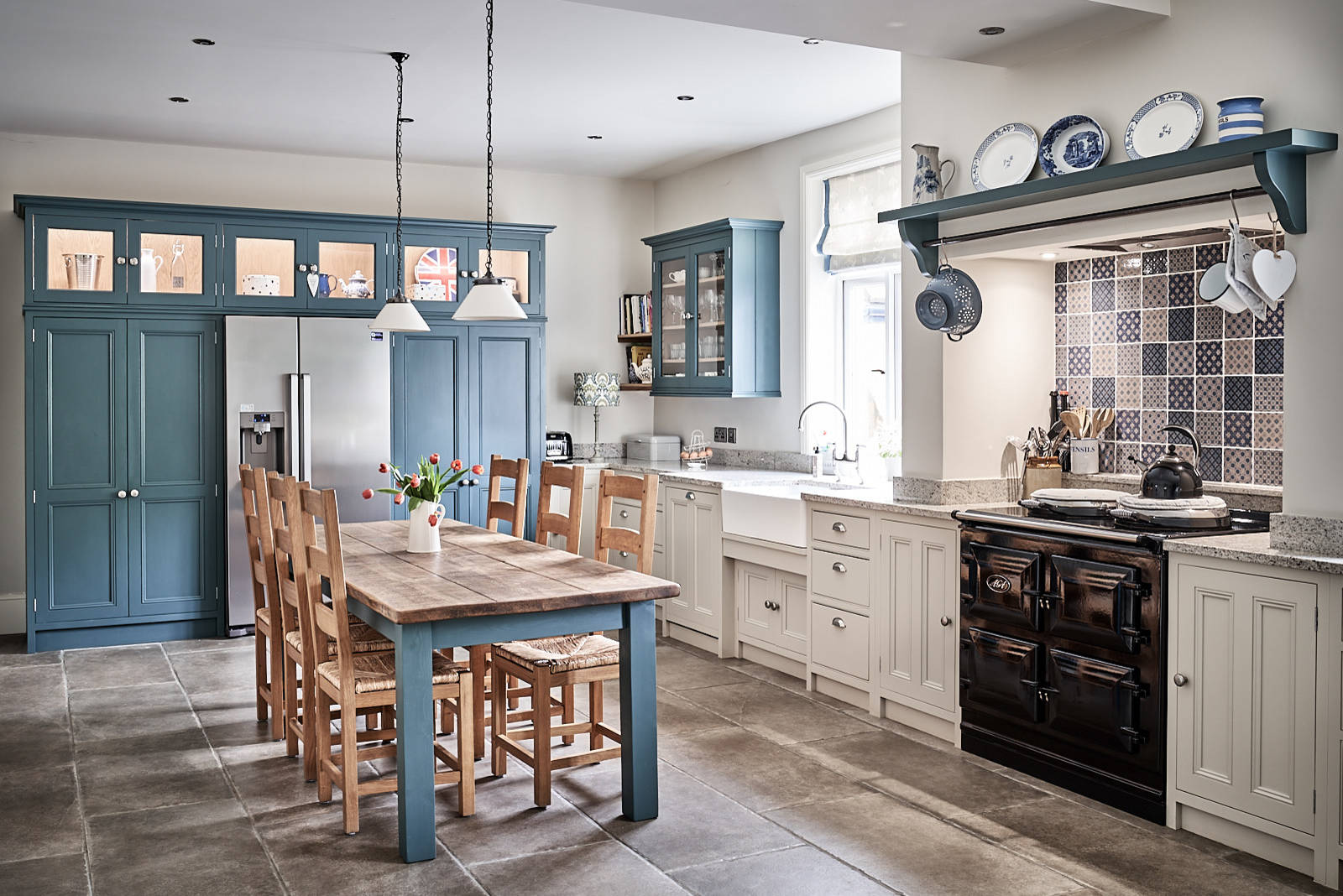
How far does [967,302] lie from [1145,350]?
671 millimetres

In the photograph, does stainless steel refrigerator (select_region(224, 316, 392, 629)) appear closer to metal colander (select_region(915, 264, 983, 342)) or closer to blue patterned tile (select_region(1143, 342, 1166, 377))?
metal colander (select_region(915, 264, 983, 342))

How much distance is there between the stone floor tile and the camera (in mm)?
3225

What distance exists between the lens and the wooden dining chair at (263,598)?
420cm

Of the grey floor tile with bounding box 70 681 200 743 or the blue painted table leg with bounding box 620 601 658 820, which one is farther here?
the grey floor tile with bounding box 70 681 200 743

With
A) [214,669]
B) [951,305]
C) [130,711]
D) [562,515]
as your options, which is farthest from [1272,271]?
[214,669]

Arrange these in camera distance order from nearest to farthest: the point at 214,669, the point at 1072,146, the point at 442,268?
the point at 1072,146, the point at 214,669, the point at 442,268

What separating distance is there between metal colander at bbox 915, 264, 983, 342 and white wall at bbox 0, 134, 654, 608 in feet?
11.9

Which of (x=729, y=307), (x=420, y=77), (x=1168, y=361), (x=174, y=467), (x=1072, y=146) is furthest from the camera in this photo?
(x=729, y=307)

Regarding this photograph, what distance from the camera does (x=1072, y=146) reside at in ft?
12.3

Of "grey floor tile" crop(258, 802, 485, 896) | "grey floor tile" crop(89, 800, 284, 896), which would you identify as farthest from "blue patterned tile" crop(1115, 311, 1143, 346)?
"grey floor tile" crop(89, 800, 284, 896)

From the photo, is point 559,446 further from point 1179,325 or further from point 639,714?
point 1179,325

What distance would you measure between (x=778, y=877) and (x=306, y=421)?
4084mm

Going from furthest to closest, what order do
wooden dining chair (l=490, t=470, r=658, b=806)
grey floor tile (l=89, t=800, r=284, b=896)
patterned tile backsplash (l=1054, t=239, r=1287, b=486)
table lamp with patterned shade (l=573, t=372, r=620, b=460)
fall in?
table lamp with patterned shade (l=573, t=372, r=620, b=460) < patterned tile backsplash (l=1054, t=239, r=1287, b=486) < wooden dining chair (l=490, t=470, r=658, b=806) < grey floor tile (l=89, t=800, r=284, b=896)

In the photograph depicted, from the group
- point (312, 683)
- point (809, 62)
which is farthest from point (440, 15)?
point (312, 683)
